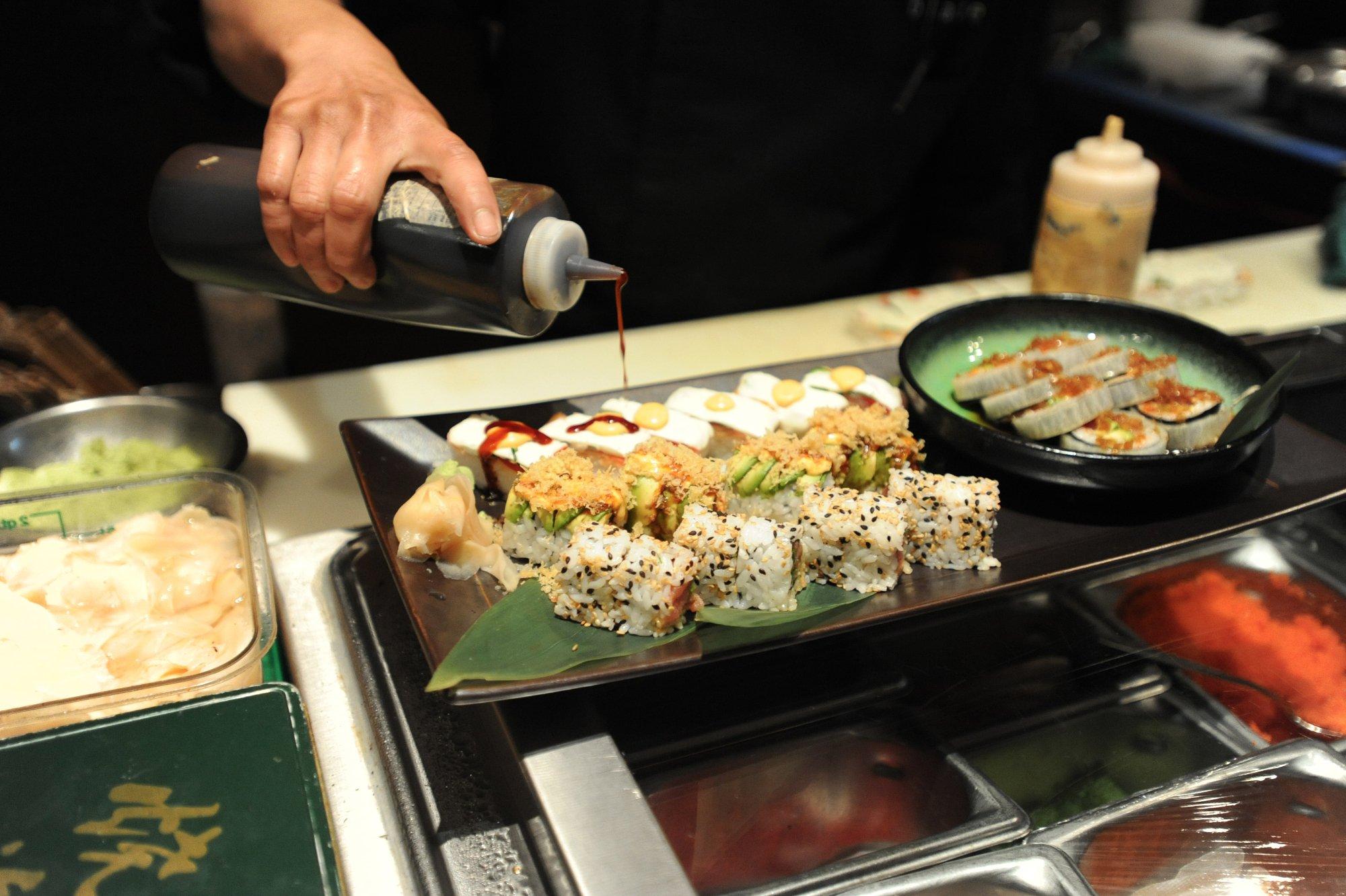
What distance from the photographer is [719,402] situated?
1842 mm

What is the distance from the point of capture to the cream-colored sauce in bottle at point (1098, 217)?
2.35 meters

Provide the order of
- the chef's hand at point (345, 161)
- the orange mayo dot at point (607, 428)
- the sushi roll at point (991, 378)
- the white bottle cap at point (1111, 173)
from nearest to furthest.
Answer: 1. the chef's hand at point (345, 161)
2. the orange mayo dot at point (607, 428)
3. the sushi roll at point (991, 378)
4. the white bottle cap at point (1111, 173)

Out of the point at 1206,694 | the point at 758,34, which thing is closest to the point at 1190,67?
the point at 758,34

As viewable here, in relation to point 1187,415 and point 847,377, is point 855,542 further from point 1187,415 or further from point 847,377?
point 1187,415

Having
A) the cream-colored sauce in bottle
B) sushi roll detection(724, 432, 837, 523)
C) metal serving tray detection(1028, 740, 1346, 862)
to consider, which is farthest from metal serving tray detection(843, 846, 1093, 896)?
the cream-colored sauce in bottle

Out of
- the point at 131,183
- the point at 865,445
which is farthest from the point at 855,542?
the point at 131,183

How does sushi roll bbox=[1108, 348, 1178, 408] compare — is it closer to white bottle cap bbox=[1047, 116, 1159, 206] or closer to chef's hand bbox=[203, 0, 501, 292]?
white bottle cap bbox=[1047, 116, 1159, 206]

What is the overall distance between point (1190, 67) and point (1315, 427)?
147 inches

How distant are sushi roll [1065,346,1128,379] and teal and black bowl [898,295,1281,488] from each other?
182mm

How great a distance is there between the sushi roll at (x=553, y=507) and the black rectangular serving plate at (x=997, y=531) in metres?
0.09

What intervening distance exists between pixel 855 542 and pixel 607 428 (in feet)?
1.70

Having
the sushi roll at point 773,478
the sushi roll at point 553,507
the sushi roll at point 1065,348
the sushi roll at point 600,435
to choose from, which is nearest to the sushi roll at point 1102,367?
the sushi roll at point 1065,348

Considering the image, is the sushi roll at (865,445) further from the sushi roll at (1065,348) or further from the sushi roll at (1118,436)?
the sushi roll at (1065,348)

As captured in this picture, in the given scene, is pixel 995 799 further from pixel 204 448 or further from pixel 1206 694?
pixel 204 448
